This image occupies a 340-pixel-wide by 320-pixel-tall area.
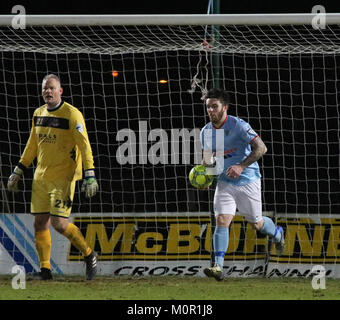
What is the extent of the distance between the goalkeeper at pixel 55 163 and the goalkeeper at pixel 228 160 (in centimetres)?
134

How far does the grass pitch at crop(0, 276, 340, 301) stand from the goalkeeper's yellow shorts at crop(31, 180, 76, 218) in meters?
0.77

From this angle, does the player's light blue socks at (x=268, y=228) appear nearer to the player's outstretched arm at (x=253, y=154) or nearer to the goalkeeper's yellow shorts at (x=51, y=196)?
the player's outstretched arm at (x=253, y=154)

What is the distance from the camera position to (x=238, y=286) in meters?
8.56

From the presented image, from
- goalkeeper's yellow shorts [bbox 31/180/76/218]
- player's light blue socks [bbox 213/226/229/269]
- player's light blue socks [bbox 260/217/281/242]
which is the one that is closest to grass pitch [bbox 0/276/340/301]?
player's light blue socks [bbox 213/226/229/269]

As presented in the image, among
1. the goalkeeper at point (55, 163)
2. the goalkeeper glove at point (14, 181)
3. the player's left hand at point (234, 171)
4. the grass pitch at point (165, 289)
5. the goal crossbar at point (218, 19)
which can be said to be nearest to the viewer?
the grass pitch at point (165, 289)

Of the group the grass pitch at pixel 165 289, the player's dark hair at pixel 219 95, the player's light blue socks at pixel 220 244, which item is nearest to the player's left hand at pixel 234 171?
the player's light blue socks at pixel 220 244

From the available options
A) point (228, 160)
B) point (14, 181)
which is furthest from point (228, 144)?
point (14, 181)

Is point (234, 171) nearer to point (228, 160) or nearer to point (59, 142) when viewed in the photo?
point (228, 160)

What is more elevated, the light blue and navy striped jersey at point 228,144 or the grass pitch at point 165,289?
the light blue and navy striped jersey at point 228,144

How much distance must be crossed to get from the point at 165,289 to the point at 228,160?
59.6 inches

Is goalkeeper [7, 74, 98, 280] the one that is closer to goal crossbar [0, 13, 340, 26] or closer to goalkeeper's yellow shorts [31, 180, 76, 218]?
goalkeeper's yellow shorts [31, 180, 76, 218]

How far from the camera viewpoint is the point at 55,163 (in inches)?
341

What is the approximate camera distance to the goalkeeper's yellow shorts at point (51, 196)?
8.61m

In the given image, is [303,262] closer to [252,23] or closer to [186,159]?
[186,159]
